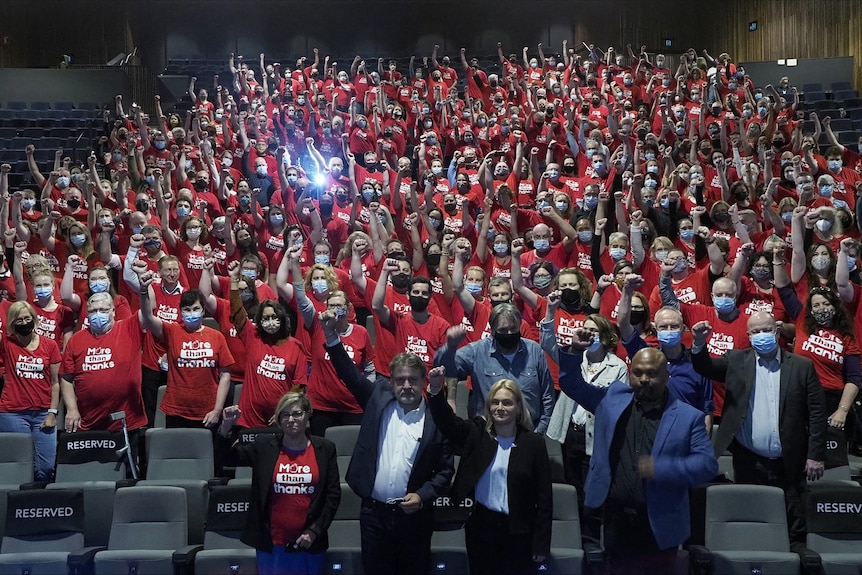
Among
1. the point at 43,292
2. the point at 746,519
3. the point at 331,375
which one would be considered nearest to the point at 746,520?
the point at 746,519

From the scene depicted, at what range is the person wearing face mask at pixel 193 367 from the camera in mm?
5906

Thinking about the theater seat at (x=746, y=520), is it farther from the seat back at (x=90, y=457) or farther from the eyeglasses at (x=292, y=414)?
the seat back at (x=90, y=457)

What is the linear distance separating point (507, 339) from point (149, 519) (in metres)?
2.15

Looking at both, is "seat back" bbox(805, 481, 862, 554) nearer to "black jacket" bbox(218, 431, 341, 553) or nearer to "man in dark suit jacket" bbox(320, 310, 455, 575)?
"man in dark suit jacket" bbox(320, 310, 455, 575)

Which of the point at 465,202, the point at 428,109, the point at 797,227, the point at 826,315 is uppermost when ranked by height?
the point at 428,109

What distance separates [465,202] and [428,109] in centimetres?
530

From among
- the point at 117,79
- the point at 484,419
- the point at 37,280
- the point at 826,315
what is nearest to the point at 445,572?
the point at 484,419

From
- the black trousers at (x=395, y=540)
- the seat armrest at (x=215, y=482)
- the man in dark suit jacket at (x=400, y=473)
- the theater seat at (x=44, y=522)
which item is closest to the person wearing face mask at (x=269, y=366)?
the seat armrest at (x=215, y=482)

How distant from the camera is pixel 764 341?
483cm

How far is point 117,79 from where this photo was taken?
691 inches

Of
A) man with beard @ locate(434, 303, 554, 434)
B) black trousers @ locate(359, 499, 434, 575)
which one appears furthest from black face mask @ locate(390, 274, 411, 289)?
black trousers @ locate(359, 499, 434, 575)

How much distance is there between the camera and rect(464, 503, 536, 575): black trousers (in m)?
4.06

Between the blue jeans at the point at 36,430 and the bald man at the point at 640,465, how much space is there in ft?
12.1

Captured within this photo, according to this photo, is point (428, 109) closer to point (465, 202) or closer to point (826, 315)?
point (465, 202)
